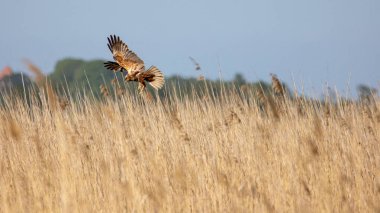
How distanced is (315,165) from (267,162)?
313mm

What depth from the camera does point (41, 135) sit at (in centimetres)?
567

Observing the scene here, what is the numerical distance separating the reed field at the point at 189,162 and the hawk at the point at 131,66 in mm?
291

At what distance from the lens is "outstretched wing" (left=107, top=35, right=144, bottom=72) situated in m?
4.53

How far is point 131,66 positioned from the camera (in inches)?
179

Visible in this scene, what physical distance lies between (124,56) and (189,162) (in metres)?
0.80

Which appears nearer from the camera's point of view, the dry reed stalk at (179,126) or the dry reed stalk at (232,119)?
the dry reed stalk at (179,126)

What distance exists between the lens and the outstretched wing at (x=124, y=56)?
4.53 metres

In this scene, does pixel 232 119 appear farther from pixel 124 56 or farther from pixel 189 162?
pixel 124 56

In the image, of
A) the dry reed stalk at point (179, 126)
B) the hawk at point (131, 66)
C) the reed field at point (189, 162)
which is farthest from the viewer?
the hawk at point (131, 66)

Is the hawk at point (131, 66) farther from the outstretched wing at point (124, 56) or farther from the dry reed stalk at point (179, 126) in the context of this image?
the dry reed stalk at point (179, 126)

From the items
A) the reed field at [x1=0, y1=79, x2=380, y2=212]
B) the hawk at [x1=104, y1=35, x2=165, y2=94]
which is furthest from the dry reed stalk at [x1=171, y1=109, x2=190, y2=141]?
the hawk at [x1=104, y1=35, x2=165, y2=94]

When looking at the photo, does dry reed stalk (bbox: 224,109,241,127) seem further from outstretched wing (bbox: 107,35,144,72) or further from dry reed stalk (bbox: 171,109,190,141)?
outstretched wing (bbox: 107,35,144,72)

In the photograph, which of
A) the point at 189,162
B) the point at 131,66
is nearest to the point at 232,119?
the point at 189,162

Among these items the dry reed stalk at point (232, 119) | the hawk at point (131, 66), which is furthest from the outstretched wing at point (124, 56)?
the dry reed stalk at point (232, 119)
